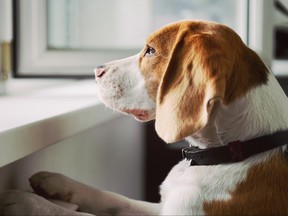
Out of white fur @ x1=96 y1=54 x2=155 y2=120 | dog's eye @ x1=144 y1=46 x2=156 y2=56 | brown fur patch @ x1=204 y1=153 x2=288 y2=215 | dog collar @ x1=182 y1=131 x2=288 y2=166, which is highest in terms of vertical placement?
dog's eye @ x1=144 y1=46 x2=156 y2=56

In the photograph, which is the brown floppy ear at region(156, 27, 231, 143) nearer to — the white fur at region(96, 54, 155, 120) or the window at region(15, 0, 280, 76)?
the white fur at region(96, 54, 155, 120)

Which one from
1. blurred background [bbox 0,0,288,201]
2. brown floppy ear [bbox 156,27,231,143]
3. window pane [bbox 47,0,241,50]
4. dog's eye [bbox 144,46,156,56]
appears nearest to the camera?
brown floppy ear [bbox 156,27,231,143]

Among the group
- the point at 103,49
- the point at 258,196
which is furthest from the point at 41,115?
the point at 103,49

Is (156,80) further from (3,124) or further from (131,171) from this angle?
(131,171)

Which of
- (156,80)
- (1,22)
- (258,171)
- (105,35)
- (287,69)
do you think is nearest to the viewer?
(258,171)

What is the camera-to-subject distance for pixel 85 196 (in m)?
1.32

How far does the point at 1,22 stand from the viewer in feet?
6.11

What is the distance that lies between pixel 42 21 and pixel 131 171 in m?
0.69

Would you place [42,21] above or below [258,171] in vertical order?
above

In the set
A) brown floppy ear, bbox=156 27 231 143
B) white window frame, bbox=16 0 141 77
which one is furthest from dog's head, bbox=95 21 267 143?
white window frame, bbox=16 0 141 77

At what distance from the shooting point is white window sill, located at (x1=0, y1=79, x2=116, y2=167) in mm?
1066

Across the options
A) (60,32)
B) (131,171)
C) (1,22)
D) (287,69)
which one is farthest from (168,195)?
(287,69)

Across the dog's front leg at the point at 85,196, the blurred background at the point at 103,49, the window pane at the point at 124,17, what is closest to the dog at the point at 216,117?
the dog's front leg at the point at 85,196

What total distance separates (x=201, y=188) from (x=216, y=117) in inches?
4.8
